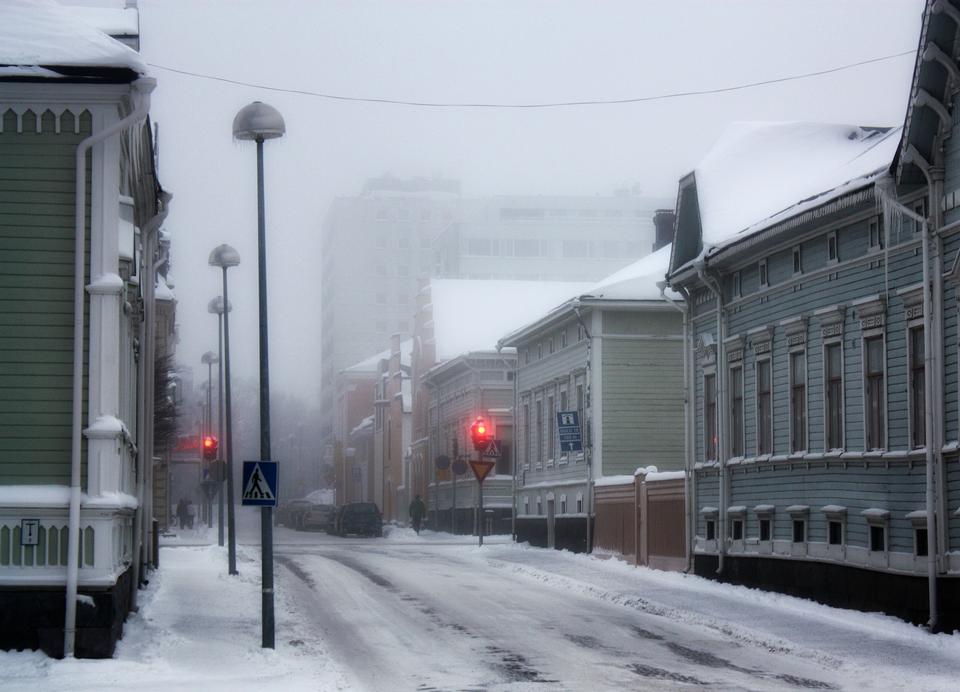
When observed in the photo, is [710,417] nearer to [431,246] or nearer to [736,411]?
[736,411]

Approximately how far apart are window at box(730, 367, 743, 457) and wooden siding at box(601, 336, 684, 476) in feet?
39.9

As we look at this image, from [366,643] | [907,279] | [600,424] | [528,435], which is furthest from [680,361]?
[366,643]

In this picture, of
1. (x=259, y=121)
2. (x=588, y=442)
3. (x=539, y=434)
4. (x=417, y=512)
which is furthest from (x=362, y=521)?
(x=259, y=121)

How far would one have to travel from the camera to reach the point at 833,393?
2712 centimetres

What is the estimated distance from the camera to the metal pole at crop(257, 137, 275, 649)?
1952 cm

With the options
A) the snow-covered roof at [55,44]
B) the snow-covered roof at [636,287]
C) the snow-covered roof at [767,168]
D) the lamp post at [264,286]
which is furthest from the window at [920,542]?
the snow-covered roof at [636,287]

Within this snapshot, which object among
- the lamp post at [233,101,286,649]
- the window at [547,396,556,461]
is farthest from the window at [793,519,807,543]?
the window at [547,396,556,461]

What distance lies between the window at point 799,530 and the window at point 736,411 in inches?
137

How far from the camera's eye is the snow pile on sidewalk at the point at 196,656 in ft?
52.8

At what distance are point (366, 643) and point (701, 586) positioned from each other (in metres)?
11.5

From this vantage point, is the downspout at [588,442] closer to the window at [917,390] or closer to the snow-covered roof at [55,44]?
the window at [917,390]

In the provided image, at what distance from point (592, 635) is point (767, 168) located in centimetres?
1343

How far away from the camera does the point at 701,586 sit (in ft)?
102

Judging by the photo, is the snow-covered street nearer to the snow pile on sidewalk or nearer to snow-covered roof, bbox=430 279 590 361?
the snow pile on sidewalk
